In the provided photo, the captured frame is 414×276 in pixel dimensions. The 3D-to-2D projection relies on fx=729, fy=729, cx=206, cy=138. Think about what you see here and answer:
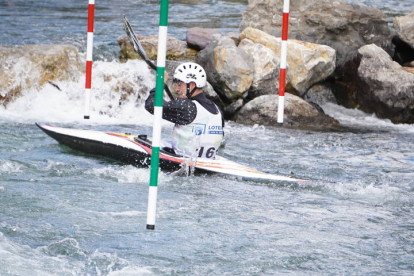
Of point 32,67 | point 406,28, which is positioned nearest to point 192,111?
point 32,67

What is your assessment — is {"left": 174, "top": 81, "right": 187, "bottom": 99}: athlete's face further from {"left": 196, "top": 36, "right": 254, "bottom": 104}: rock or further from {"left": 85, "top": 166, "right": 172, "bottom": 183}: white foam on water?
{"left": 196, "top": 36, "right": 254, "bottom": 104}: rock

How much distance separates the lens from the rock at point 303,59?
32.8ft

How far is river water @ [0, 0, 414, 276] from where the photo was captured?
4.13 metres

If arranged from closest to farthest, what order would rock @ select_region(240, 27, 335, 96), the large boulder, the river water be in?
the river water
the large boulder
rock @ select_region(240, 27, 335, 96)

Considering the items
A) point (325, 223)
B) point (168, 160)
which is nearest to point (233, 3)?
point (168, 160)

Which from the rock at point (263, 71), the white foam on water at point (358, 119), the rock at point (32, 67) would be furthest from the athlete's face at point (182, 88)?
the white foam on water at point (358, 119)

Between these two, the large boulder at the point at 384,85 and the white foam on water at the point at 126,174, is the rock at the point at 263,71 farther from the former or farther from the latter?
the white foam on water at the point at 126,174

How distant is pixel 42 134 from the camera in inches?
314

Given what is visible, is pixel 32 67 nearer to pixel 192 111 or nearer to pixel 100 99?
pixel 100 99

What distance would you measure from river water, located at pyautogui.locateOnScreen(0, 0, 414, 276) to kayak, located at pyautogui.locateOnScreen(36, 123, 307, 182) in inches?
3.2

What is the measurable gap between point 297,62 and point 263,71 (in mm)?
512

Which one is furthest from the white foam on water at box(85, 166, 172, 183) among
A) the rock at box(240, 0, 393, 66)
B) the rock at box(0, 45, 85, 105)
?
the rock at box(240, 0, 393, 66)

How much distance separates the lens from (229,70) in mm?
9578

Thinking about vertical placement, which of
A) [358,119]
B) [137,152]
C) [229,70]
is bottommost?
[137,152]
